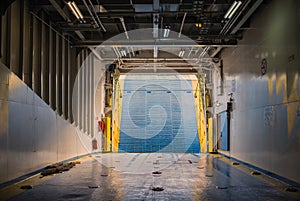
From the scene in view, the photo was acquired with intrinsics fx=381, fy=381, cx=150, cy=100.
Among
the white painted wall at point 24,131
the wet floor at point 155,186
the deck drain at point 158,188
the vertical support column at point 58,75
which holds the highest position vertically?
the vertical support column at point 58,75

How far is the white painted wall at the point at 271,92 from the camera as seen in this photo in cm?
661

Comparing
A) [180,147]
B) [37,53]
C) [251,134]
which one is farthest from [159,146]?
[37,53]

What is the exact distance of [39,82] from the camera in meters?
8.59

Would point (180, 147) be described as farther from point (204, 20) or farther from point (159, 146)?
point (204, 20)

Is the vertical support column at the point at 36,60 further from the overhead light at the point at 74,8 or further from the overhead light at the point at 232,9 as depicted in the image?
the overhead light at the point at 232,9

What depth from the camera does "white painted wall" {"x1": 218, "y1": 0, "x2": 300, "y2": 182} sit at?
6.61m

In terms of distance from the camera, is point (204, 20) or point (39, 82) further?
point (204, 20)

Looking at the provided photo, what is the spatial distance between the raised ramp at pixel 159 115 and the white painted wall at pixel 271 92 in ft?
38.5

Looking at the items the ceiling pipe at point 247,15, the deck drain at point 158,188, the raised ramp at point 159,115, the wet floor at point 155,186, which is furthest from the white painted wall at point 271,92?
the raised ramp at point 159,115

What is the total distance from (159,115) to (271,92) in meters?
17.6

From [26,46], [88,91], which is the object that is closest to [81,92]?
[88,91]

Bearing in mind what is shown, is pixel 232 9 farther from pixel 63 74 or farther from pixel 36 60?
pixel 63 74

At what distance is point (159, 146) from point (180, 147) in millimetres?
1309

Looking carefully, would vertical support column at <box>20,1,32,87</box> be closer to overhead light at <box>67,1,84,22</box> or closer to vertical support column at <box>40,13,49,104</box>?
vertical support column at <box>40,13,49,104</box>
